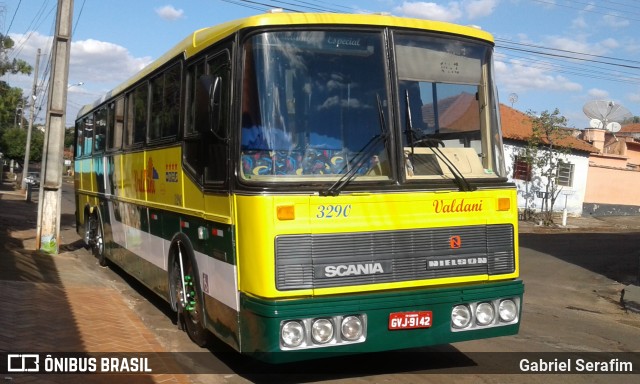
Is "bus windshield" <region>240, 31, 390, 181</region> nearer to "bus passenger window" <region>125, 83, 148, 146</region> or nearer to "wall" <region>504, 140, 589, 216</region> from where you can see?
"bus passenger window" <region>125, 83, 148, 146</region>

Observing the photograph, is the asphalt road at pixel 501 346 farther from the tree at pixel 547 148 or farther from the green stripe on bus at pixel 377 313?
the tree at pixel 547 148

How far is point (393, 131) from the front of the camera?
566 cm

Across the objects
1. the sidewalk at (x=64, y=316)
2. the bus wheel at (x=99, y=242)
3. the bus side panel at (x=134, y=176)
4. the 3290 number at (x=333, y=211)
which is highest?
the bus side panel at (x=134, y=176)

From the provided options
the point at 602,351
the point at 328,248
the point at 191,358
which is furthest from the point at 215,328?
the point at 602,351

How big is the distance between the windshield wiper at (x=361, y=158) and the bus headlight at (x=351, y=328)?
99cm

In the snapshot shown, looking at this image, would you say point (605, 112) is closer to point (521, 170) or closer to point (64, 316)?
point (521, 170)

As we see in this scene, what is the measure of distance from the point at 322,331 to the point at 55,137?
1020 centimetres

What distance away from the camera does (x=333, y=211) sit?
5.32m

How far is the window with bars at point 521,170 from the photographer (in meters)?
32.6

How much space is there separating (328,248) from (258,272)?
569mm

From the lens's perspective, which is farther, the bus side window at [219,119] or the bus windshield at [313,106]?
the bus side window at [219,119]

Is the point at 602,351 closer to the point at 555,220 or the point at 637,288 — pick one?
the point at 637,288

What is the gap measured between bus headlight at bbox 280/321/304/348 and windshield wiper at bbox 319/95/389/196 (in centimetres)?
104

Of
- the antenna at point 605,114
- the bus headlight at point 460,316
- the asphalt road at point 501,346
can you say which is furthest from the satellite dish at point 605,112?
the bus headlight at point 460,316
